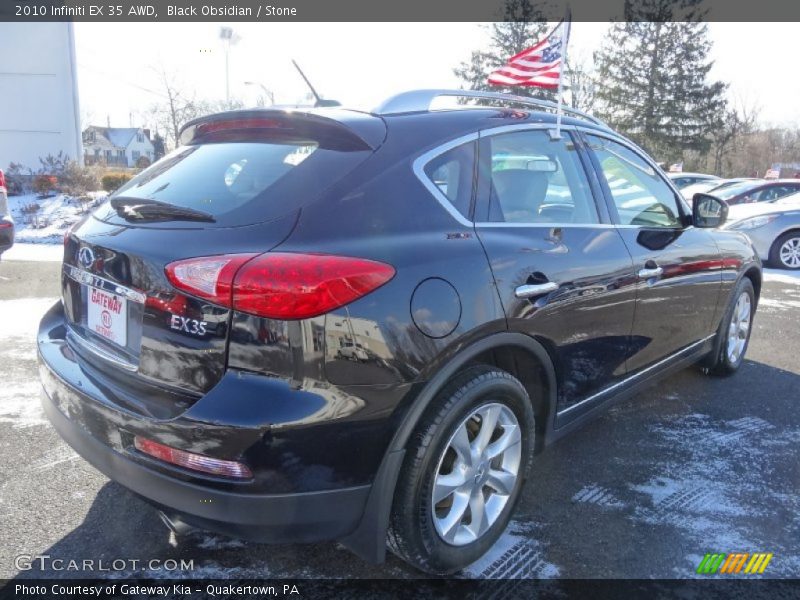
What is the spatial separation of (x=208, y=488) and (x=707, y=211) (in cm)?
343

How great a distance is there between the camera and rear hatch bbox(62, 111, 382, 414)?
6.33 feet

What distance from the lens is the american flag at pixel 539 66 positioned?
4875 millimetres

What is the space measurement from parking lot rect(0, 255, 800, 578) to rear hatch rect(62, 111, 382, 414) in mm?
812

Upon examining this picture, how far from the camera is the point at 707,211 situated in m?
3.94

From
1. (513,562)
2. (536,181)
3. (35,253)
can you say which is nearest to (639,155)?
(536,181)

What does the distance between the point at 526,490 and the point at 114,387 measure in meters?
1.95

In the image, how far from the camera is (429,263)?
212cm

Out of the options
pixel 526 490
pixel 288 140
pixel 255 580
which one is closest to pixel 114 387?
pixel 255 580

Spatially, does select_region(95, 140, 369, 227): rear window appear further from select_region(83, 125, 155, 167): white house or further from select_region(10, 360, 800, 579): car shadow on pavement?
select_region(83, 125, 155, 167): white house

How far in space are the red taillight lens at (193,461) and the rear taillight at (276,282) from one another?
459mm

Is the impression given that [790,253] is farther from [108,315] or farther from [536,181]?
[108,315]

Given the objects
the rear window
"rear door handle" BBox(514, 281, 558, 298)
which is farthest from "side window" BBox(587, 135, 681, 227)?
the rear window

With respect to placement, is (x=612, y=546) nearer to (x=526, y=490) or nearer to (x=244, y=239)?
(x=526, y=490)

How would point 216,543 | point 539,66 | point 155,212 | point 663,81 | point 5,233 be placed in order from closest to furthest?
point 155,212, point 216,543, point 539,66, point 5,233, point 663,81
